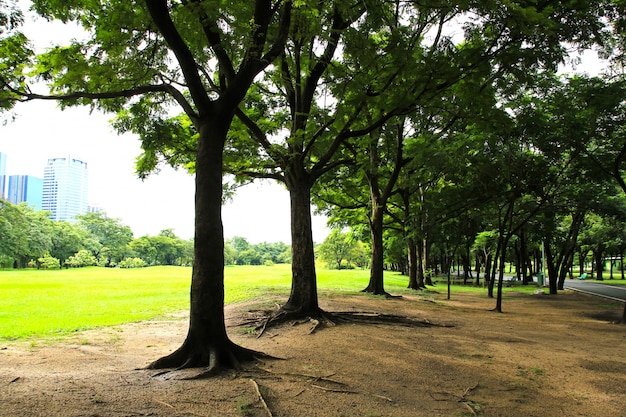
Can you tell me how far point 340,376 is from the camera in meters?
5.74

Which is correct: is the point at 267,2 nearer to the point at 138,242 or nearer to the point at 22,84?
the point at 22,84

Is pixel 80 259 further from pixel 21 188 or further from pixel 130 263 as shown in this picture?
pixel 21 188

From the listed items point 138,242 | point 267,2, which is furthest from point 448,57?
point 138,242

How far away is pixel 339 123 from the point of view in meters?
10.1

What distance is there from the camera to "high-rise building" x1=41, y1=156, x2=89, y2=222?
114 metres

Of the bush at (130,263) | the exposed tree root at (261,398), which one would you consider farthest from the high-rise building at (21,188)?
the exposed tree root at (261,398)

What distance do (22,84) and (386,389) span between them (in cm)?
773

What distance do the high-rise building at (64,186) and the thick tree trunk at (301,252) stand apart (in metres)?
120

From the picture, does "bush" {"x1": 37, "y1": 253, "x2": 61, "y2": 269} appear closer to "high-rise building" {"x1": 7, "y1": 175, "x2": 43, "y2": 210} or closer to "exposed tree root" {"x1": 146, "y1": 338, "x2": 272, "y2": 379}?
"high-rise building" {"x1": 7, "y1": 175, "x2": 43, "y2": 210}

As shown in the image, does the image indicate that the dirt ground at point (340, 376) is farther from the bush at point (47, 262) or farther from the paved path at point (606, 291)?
the bush at point (47, 262)

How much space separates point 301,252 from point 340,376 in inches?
209

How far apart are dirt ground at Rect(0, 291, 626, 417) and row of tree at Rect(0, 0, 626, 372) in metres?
1.00

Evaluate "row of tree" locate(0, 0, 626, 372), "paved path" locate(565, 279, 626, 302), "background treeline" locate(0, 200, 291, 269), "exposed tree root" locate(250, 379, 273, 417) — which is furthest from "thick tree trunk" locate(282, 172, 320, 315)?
"background treeline" locate(0, 200, 291, 269)

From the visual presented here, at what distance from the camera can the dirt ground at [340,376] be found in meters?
4.32
